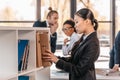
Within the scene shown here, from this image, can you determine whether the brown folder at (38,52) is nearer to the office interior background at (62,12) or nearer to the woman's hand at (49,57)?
the woman's hand at (49,57)

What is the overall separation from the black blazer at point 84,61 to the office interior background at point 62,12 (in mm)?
4079

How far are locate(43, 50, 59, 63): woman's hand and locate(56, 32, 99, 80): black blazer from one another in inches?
1.6

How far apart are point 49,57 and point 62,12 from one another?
166 inches

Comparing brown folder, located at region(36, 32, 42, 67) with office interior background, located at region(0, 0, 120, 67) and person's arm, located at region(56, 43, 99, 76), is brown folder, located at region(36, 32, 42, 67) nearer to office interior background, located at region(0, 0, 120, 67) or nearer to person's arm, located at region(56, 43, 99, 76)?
person's arm, located at region(56, 43, 99, 76)

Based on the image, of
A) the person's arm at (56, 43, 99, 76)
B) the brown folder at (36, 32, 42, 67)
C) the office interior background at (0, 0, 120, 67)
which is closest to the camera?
the person's arm at (56, 43, 99, 76)

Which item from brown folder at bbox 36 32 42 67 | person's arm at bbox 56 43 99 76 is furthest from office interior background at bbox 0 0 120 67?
person's arm at bbox 56 43 99 76

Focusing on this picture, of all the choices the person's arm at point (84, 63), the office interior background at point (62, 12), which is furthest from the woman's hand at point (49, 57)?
the office interior background at point (62, 12)

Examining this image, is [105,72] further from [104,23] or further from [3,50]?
[104,23]

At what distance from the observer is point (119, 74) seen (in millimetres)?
2740

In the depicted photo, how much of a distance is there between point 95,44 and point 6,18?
174 inches

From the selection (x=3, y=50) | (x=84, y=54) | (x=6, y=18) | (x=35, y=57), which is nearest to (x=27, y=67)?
(x=35, y=57)

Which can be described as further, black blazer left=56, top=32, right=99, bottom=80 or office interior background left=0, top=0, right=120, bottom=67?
office interior background left=0, top=0, right=120, bottom=67

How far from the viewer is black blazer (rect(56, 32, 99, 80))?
195 cm

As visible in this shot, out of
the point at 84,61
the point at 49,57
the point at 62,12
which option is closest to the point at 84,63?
the point at 84,61
